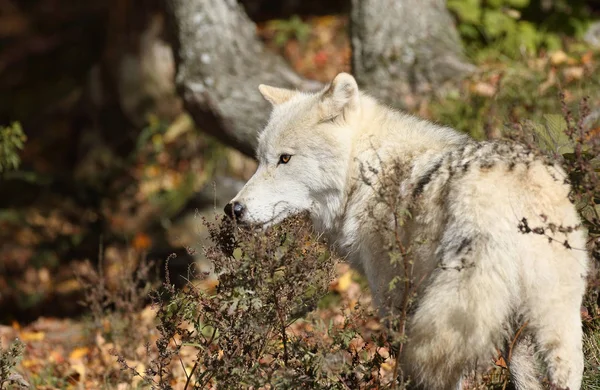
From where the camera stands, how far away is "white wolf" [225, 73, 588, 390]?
10.5 ft

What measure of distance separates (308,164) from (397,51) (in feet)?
11.4

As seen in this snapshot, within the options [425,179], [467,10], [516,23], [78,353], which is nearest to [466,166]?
[425,179]

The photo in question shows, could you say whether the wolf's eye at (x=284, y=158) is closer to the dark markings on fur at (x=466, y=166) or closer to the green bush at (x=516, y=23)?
the dark markings on fur at (x=466, y=166)

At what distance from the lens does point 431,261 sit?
3.55 metres

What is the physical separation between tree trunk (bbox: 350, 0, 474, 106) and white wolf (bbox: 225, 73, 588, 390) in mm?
3163

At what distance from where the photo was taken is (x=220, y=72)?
7.24m

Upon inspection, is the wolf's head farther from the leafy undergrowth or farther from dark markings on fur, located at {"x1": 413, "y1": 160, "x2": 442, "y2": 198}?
dark markings on fur, located at {"x1": 413, "y1": 160, "x2": 442, "y2": 198}

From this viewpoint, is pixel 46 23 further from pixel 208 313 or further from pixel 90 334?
pixel 208 313

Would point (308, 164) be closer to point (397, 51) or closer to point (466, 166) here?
point (466, 166)

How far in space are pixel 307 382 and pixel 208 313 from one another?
729 mm

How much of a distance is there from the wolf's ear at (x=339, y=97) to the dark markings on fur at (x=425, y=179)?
75cm

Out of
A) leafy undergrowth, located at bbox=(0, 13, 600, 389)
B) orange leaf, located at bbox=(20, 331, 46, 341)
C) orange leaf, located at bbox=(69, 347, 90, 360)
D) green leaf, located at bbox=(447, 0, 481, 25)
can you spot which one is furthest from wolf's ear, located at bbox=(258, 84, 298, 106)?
green leaf, located at bbox=(447, 0, 481, 25)

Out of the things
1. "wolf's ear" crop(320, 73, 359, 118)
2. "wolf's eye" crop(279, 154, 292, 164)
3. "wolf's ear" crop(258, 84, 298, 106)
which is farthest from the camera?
"wolf's ear" crop(258, 84, 298, 106)

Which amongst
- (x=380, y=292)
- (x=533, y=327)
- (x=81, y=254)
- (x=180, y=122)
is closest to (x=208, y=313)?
(x=380, y=292)
